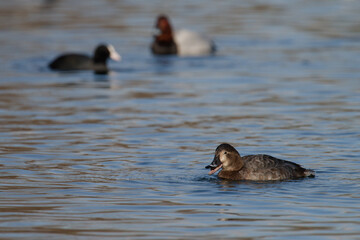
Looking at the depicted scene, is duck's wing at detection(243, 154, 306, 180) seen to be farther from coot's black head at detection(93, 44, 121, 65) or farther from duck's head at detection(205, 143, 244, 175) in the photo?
coot's black head at detection(93, 44, 121, 65)

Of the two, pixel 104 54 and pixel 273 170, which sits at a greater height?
pixel 104 54

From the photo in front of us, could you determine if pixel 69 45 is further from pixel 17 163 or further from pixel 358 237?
Result: pixel 358 237

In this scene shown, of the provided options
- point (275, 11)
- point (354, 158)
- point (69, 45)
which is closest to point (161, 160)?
point (354, 158)

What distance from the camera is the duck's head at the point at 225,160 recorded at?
11.2m

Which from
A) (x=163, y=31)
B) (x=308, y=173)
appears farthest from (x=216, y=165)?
(x=163, y=31)

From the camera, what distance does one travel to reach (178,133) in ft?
48.0

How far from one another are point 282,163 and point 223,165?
0.74 m

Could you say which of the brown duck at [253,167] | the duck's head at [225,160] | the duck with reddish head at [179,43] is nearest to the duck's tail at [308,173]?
the brown duck at [253,167]

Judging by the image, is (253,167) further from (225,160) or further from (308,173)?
A: (308,173)

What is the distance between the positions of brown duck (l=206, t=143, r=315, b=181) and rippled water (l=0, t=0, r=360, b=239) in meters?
0.15

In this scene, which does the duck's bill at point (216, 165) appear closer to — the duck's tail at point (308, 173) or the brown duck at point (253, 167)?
the brown duck at point (253, 167)

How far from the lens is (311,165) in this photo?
12.1 m

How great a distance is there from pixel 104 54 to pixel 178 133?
9226 mm

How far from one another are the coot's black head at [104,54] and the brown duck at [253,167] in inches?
482
